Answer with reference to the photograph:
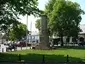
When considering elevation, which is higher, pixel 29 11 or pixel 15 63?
pixel 29 11

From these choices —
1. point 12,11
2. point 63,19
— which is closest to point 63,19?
point 63,19

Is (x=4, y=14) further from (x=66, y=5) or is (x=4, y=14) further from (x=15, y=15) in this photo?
(x=66, y=5)

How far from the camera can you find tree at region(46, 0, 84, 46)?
2694 inches

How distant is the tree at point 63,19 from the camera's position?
68.4m

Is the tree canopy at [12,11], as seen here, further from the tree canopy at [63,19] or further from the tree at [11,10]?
the tree canopy at [63,19]

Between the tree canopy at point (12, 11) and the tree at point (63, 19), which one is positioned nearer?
the tree canopy at point (12, 11)

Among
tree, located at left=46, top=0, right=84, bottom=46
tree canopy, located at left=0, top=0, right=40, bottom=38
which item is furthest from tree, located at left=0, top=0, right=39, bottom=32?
tree, located at left=46, top=0, right=84, bottom=46

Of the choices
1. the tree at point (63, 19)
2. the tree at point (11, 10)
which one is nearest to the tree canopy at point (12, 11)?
the tree at point (11, 10)

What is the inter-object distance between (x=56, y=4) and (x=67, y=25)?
624cm

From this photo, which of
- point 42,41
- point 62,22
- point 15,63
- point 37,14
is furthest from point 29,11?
point 62,22

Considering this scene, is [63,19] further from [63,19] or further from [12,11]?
[12,11]

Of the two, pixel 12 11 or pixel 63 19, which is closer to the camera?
pixel 12 11

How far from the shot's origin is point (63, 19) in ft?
224

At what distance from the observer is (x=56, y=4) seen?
69.8 m
